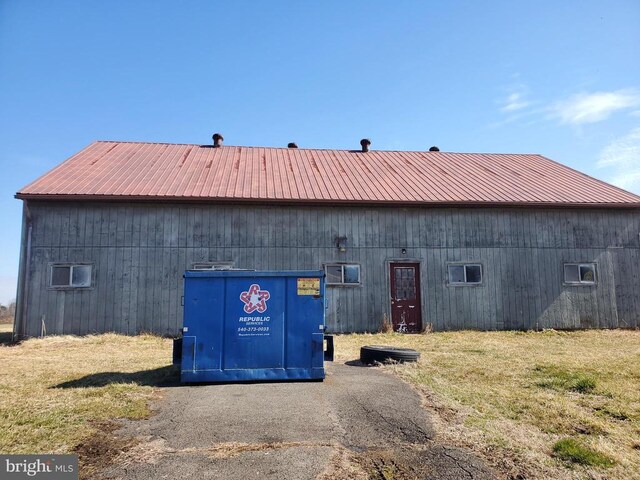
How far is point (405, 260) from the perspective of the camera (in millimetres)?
15805

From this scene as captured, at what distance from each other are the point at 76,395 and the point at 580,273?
17093 mm

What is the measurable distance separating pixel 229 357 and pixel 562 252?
14348 millimetres

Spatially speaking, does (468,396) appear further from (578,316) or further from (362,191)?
(578,316)

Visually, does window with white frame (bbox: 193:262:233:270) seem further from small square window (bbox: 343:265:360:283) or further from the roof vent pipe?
the roof vent pipe

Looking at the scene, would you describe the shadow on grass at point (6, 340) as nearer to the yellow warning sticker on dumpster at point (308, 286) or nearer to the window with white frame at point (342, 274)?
the window with white frame at point (342, 274)

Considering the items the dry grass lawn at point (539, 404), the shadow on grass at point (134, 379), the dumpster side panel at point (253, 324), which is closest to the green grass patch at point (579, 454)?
the dry grass lawn at point (539, 404)

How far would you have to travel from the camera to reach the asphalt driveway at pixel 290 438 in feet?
12.9

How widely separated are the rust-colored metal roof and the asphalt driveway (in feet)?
31.2

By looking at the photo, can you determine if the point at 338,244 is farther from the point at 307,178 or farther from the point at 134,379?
the point at 134,379

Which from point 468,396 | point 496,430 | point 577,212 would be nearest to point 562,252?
point 577,212

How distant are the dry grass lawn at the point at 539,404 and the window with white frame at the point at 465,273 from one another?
14.4ft

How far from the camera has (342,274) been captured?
50.8 ft
